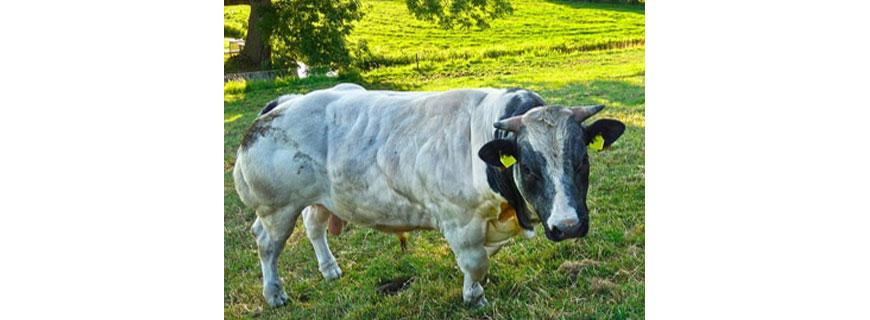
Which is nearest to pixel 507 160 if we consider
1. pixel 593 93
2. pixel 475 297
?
pixel 475 297

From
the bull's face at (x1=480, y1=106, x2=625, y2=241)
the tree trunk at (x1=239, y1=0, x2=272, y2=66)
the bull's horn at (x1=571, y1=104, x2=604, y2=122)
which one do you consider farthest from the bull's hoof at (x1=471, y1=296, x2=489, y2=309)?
the tree trunk at (x1=239, y1=0, x2=272, y2=66)

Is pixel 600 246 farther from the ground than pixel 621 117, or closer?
closer

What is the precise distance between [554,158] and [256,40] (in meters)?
2.36

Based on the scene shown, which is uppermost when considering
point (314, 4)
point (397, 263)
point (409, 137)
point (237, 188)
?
point (314, 4)

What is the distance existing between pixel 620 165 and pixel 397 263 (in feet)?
4.47

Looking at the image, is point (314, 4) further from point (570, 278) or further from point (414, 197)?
point (570, 278)

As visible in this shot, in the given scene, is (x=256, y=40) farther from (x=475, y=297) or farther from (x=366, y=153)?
(x=475, y=297)

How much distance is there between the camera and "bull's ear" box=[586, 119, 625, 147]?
11.2 feet

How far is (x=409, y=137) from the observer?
3.92 m

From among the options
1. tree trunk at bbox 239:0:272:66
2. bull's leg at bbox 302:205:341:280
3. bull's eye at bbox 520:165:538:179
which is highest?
tree trunk at bbox 239:0:272:66

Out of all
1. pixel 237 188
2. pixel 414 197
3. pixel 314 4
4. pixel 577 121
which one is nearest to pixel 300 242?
pixel 237 188

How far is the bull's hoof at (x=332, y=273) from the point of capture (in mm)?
4559

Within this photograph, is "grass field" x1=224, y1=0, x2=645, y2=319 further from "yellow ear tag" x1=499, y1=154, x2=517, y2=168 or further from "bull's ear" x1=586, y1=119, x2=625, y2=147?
"yellow ear tag" x1=499, y1=154, x2=517, y2=168

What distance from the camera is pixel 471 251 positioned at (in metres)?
3.87
